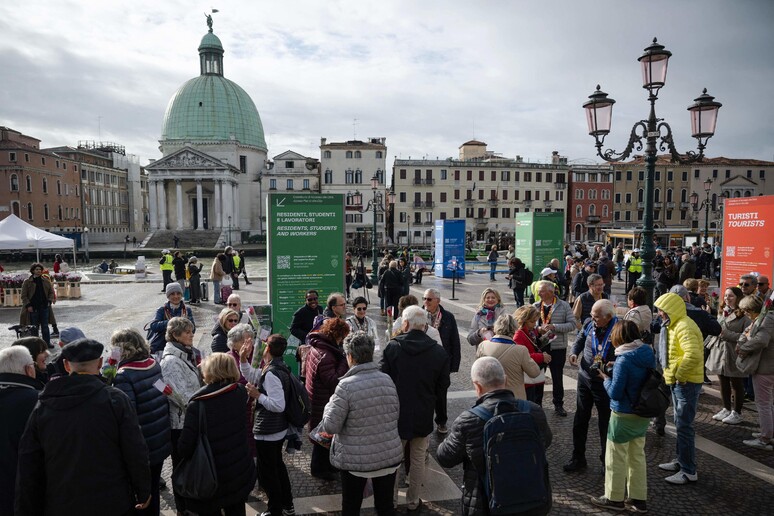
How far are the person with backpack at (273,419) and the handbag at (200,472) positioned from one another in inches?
28.2

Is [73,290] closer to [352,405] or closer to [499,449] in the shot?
[352,405]

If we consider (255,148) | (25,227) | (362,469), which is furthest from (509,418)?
(255,148)

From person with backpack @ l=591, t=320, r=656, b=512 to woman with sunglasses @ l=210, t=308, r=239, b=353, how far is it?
13.4 feet

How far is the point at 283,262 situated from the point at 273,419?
171 inches

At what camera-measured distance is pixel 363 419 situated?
3588mm

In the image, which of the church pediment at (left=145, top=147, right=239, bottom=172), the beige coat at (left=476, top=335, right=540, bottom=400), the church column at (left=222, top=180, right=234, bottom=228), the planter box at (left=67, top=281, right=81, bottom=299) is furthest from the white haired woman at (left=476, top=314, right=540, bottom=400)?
the church pediment at (left=145, top=147, right=239, bottom=172)

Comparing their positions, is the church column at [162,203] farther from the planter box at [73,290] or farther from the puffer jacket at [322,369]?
the puffer jacket at [322,369]

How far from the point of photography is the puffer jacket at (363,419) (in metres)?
3.57

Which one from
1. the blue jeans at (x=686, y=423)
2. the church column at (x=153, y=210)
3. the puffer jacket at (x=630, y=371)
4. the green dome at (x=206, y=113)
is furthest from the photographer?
the green dome at (x=206, y=113)

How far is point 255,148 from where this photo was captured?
74.9 meters

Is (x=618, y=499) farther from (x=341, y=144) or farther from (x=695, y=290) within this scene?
(x=341, y=144)

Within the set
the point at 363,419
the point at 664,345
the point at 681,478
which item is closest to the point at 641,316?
the point at 664,345

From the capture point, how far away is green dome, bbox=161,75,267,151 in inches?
2785

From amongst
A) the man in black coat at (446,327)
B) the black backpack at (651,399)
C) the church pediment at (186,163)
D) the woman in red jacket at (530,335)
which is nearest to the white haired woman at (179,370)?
the man in black coat at (446,327)
